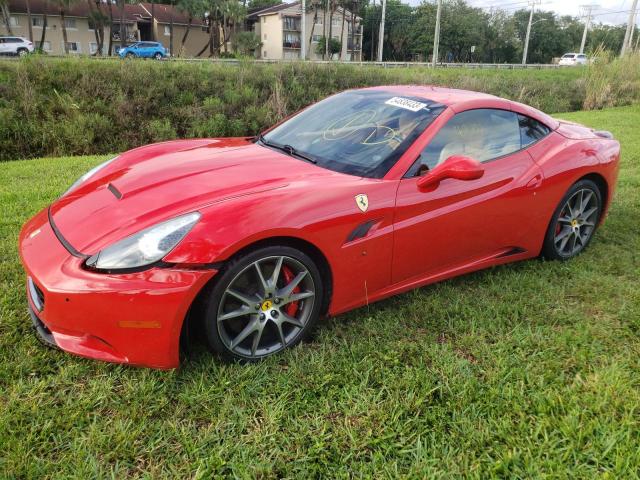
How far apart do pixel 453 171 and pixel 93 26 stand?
170 feet

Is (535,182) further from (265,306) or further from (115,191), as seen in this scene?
(115,191)

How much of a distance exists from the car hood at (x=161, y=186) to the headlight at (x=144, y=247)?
2.1 inches

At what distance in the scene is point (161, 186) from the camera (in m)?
2.59

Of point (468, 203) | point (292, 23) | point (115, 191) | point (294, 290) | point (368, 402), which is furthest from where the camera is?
point (292, 23)

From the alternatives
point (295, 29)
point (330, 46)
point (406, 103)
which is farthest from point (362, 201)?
point (295, 29)

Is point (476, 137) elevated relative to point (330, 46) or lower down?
lower down

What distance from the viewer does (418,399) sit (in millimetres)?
2258

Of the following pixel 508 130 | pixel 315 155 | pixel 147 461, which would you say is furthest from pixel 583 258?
pixel 147 461

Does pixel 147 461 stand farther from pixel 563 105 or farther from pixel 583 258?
pixel 563 105

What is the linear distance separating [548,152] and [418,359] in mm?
1950

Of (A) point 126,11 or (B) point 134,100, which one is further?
(A) point 126,11

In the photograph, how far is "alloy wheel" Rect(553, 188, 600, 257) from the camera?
3762mm

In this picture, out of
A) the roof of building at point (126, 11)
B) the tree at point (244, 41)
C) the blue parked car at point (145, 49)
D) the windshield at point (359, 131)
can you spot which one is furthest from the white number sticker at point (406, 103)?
the tree at point (244, 41)

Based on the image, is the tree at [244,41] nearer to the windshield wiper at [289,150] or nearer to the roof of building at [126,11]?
the roof of building at [126,11]
